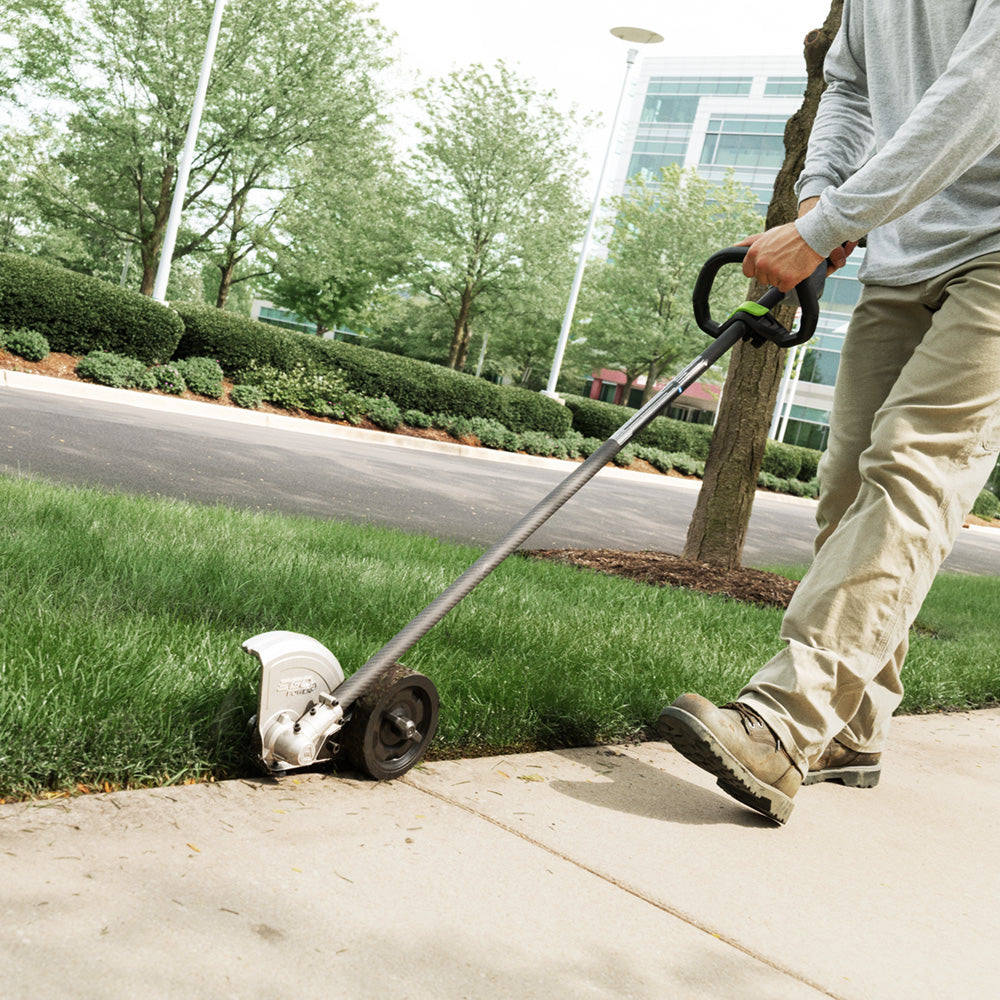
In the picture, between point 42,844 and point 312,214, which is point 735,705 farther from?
point 312,214

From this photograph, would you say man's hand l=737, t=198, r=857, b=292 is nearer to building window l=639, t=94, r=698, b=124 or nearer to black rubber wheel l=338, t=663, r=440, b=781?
black rubber wheel l=338, t=663, r=440, b=781

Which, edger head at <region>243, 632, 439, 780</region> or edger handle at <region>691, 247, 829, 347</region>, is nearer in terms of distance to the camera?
edger head at <region>243, 632, 439, 780</region>

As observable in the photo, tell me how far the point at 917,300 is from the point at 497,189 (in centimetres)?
2619

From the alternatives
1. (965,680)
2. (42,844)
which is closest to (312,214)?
(965,680)

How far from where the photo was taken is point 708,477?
21.0 feet

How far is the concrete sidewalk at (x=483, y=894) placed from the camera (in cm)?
141

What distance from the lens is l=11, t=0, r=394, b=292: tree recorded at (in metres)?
22.0

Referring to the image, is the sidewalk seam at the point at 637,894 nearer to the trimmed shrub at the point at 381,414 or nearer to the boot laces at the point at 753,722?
the boot laces at the point at 753,722

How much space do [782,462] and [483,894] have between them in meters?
28.8

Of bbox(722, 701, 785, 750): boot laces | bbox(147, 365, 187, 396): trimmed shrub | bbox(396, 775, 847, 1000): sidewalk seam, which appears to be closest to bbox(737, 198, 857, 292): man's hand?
bbox(722, 701, 785, 750): boot laces

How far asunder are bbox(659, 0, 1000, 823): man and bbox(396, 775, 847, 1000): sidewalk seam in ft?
1.37

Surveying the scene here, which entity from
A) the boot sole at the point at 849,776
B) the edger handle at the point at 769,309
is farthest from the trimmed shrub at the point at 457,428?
the boot sole at the point at 849,776

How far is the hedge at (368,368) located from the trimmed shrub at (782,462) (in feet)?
28.0

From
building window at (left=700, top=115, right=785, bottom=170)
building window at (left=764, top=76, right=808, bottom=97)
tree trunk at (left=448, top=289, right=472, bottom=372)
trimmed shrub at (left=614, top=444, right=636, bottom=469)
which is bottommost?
trimmed shrub at (left=614, top=444, right=636, bottom=469)
